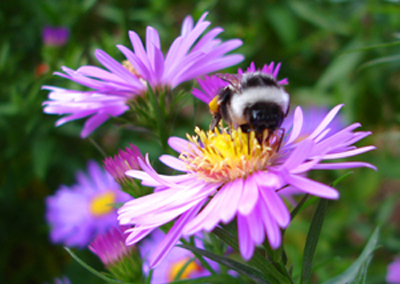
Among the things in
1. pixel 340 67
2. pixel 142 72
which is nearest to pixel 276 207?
pixel 142 72

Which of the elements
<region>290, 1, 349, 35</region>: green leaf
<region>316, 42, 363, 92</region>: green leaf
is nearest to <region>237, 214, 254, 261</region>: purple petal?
<region>316, 42, 363, 92</region>: green leaf

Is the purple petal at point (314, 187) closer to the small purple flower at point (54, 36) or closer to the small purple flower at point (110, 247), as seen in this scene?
the small purple flower at point (110, 247)

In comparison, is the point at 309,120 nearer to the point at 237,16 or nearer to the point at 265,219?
the point at 237,16

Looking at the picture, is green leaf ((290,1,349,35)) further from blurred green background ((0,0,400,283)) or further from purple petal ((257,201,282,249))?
purple petal ((257,201,282,249))

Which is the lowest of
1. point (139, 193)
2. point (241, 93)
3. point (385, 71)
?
point (139, 193)

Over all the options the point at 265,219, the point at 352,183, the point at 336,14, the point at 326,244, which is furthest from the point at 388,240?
the point at 265,219

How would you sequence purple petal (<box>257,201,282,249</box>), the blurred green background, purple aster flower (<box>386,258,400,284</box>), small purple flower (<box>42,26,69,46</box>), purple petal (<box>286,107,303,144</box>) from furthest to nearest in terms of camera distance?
small purple flower (<box>42,26,69,46</box>)
the blurred green background
purple aster flower (<box>386,258,400,284</box>)
purple petal (<box>286,107,303,144</box>)
purple petal (<box>257,201,282,249</box>)
